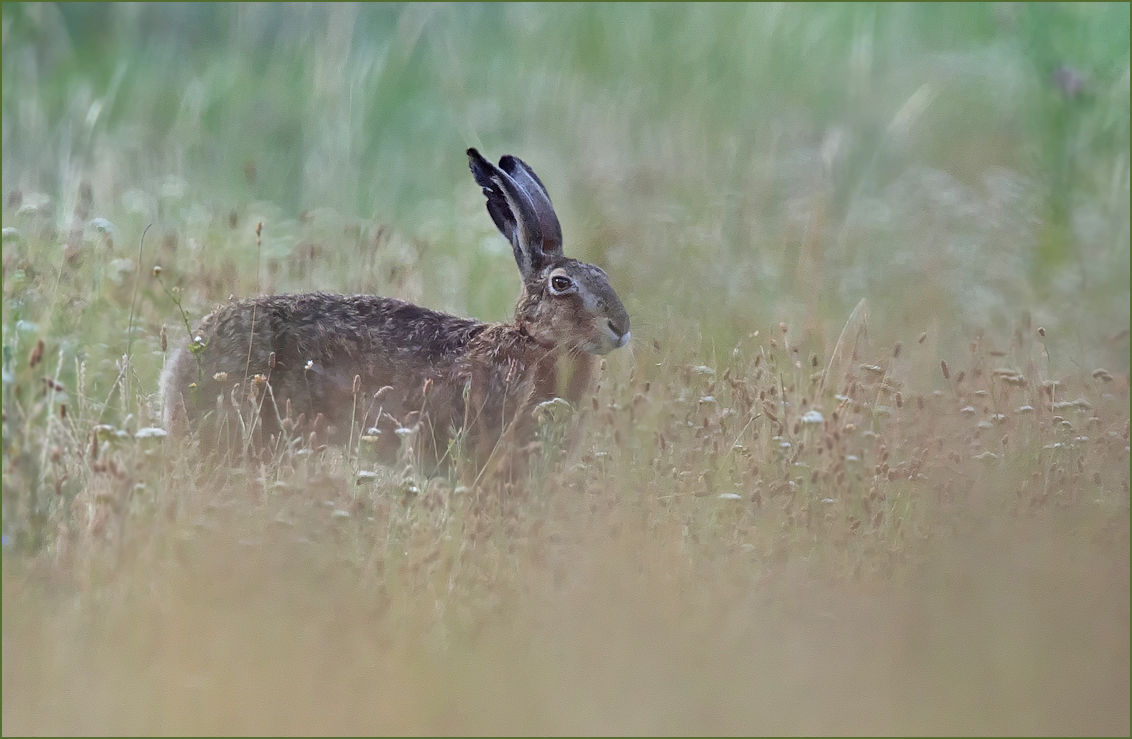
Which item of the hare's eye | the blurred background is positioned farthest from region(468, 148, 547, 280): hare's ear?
the blurred background

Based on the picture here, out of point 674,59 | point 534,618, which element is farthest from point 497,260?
point 534,618

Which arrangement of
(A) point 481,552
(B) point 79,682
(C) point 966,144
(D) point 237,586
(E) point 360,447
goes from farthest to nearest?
(C) point 966,144 < (E) point 360,447 < (A) point 481,552 < (D) point 237,586 < (B) point 79,682

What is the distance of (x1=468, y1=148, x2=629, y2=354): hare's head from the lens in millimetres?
5660

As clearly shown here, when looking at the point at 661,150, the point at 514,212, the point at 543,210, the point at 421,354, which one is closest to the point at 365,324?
the point at 421,354

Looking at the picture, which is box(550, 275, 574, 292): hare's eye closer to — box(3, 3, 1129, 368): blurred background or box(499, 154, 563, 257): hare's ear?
box(499, 154, 563, 257): hare's ear

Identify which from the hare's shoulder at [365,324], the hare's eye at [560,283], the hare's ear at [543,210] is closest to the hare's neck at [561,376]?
the hare's eye at [560,283]

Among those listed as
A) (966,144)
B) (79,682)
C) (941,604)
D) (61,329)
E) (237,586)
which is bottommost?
(79,682)

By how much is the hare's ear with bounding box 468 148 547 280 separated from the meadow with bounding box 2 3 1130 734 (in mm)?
405

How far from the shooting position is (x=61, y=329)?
577 cm

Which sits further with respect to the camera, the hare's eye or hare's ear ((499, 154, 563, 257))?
hare's ear ((499, 154, 563, 257))

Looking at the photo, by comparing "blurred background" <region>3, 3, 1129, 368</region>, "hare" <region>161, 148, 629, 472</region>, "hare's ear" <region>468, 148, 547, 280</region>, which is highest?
"blurred background" <region>3, 3, 1129, 368</region>

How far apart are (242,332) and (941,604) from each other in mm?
3520

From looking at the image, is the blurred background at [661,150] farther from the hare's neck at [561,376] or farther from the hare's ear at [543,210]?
the hare's neck at [561,376]

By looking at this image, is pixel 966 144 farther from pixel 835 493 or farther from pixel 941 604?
pixel 941 604
